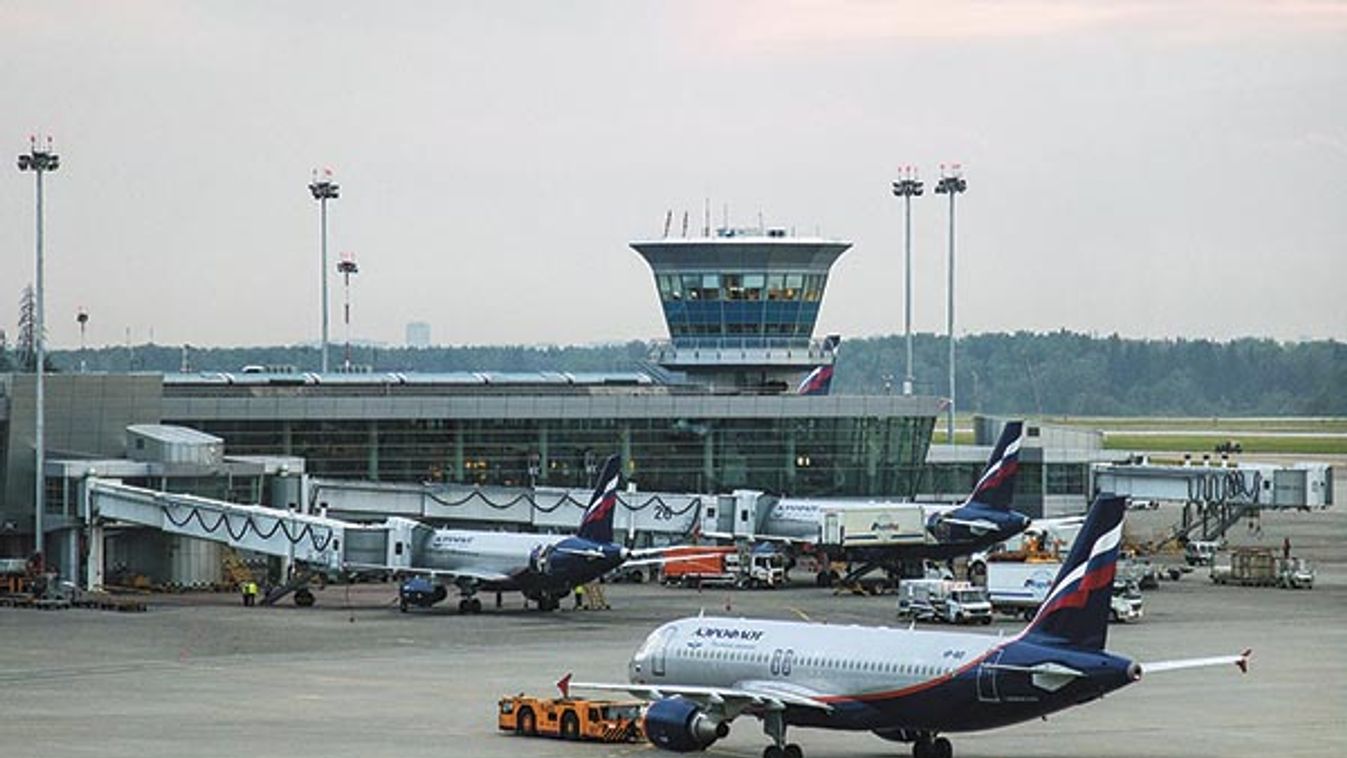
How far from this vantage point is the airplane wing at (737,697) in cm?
5800

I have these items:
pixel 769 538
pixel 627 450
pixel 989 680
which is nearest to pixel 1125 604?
pixel 769 538

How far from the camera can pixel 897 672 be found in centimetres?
5694

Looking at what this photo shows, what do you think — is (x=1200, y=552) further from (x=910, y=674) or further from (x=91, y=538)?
(x=910, y=674)

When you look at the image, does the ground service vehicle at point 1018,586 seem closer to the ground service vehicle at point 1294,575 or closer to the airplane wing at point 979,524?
the airplane wing at point 979,524

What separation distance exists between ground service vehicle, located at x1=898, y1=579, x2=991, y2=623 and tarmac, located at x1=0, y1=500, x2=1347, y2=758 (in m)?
1.36

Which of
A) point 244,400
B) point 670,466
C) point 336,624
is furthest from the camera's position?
point 670,466

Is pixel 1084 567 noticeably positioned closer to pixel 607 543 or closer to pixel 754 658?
pixel 754 658

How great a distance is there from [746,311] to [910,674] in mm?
97585

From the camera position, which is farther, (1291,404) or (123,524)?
(1291,404)

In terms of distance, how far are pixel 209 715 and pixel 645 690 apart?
14.5 meters

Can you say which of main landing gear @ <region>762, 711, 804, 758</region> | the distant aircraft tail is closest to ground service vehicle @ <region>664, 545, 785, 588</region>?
the distant aircraft tail

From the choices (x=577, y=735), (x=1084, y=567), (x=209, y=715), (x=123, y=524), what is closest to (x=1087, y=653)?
(x=1084, y=567)

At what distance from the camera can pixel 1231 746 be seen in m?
60.6

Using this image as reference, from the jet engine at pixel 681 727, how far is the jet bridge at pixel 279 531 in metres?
52.3
